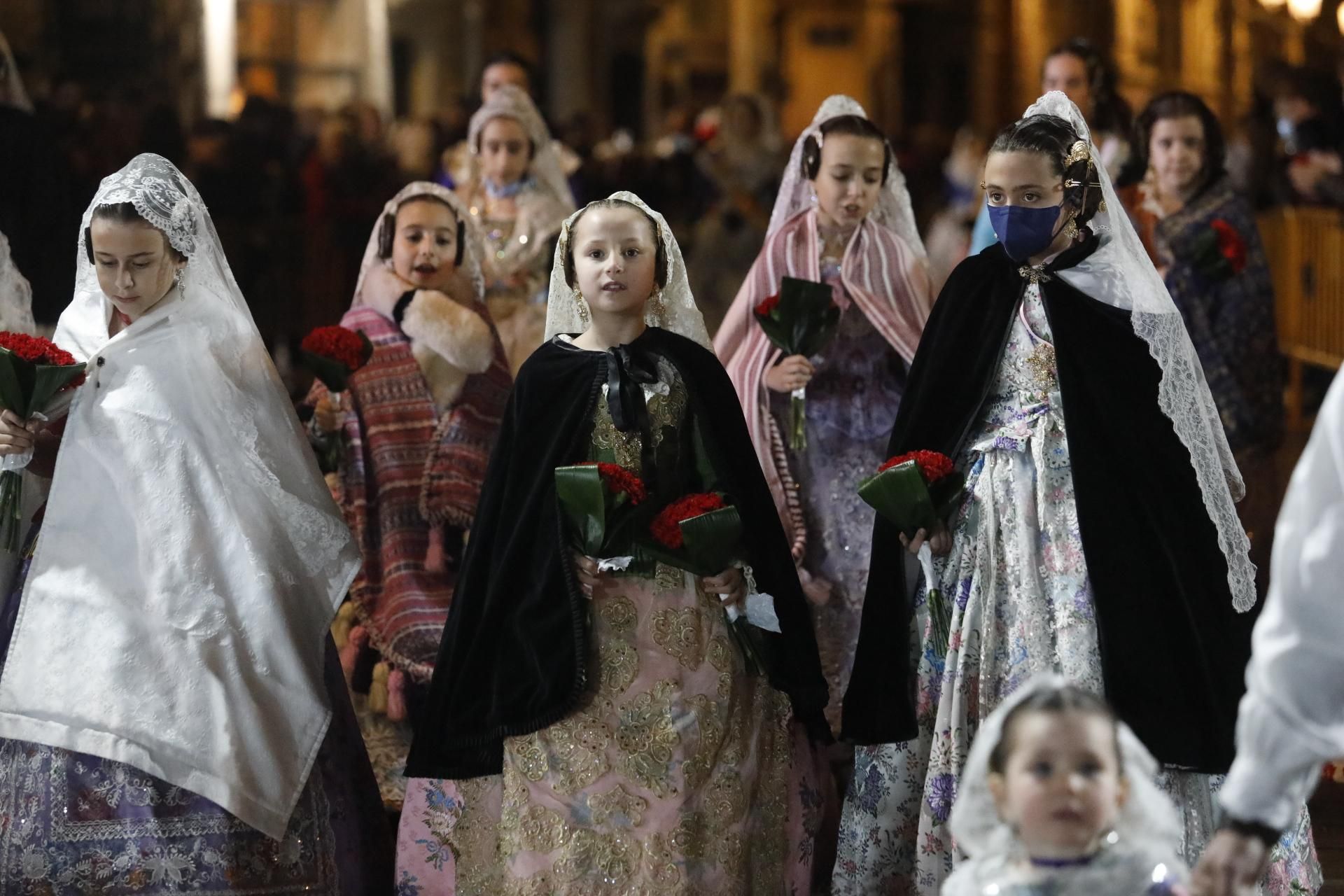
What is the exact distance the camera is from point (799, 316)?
252 inches

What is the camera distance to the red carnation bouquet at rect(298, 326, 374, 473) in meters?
6.41

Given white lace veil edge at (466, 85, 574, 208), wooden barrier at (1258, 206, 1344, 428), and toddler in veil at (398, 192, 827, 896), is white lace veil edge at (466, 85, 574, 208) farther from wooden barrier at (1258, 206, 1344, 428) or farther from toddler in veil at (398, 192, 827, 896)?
wooden barrier at (1258, 206, 1344, 428)

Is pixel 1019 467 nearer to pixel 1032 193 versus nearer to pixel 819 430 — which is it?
pixel 1032 193

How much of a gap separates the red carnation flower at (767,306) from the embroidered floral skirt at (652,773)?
1.57 m

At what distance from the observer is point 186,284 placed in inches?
219

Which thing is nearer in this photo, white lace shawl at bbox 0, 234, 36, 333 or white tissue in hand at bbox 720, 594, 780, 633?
white tissue in hand at bbox 720, 594, 780, 633

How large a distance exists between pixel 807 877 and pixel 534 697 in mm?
916

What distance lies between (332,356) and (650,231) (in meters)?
1.57

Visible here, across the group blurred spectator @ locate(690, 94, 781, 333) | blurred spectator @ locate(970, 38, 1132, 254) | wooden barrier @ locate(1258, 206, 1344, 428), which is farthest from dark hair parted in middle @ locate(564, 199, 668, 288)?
wooden barrier @ locate(1258, 206, 1344, 428)

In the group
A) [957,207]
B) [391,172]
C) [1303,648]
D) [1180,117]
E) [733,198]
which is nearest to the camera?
[1303,648]

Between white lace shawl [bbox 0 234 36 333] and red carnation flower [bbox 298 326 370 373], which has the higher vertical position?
white lace shawl [bbox 0 234 36 333]

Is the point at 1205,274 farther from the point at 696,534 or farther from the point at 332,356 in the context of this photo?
the point at 696,534

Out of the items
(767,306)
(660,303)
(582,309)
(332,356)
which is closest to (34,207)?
(332,356)

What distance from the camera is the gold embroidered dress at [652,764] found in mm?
4973
